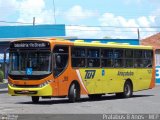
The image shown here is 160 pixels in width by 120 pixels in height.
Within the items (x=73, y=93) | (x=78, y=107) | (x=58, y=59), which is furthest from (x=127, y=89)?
(x=78, y=107)

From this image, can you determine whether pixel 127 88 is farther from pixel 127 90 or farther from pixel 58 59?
pixel 58 59

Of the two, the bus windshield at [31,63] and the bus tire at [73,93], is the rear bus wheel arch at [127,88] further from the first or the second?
the bus windshield at [31,63]

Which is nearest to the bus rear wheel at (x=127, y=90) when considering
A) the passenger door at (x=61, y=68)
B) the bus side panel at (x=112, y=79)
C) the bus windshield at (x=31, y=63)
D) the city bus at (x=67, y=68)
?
the city bus at (x=67, y=68)

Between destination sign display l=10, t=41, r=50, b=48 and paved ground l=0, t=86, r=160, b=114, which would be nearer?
paved ground l=0, t=86, r=160, b=114

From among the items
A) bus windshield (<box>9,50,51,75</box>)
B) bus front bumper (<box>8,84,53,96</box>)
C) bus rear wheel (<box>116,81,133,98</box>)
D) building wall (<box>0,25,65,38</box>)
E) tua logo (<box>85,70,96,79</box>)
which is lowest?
bus rear wheel (<box>116,81,133,98</box>)

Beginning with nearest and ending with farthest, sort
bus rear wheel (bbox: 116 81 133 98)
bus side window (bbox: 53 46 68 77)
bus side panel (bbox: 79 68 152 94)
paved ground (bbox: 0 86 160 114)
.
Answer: paved ground (bbox: 0 86 160 114), bus side window (bbox: 53 46 68 77), bus side panel (bbox: 79 68 152 94), bus rear wheel (bbox: 116 81 133 98)

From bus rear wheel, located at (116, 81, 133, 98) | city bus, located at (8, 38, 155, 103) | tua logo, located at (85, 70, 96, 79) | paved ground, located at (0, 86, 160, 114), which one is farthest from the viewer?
bus rear wheel, located at (116, 81, 133, 98)

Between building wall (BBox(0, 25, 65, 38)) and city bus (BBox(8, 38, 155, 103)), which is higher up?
building wall (BBox(0, 25, 65, 38))

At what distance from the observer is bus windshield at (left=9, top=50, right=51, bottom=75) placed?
74.5ft

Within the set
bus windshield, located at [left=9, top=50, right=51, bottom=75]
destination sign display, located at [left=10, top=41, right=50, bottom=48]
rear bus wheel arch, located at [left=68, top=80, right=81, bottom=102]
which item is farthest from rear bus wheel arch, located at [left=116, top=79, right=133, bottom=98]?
destination sign display, located at [left=10, top=41, right=50, bottom=48]

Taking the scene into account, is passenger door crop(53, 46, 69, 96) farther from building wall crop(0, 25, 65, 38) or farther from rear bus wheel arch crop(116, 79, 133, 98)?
building wall crop(0, 25, 65, 38)

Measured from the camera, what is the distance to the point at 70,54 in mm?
23859

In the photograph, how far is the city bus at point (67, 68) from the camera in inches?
894

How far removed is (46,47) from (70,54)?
147cm
